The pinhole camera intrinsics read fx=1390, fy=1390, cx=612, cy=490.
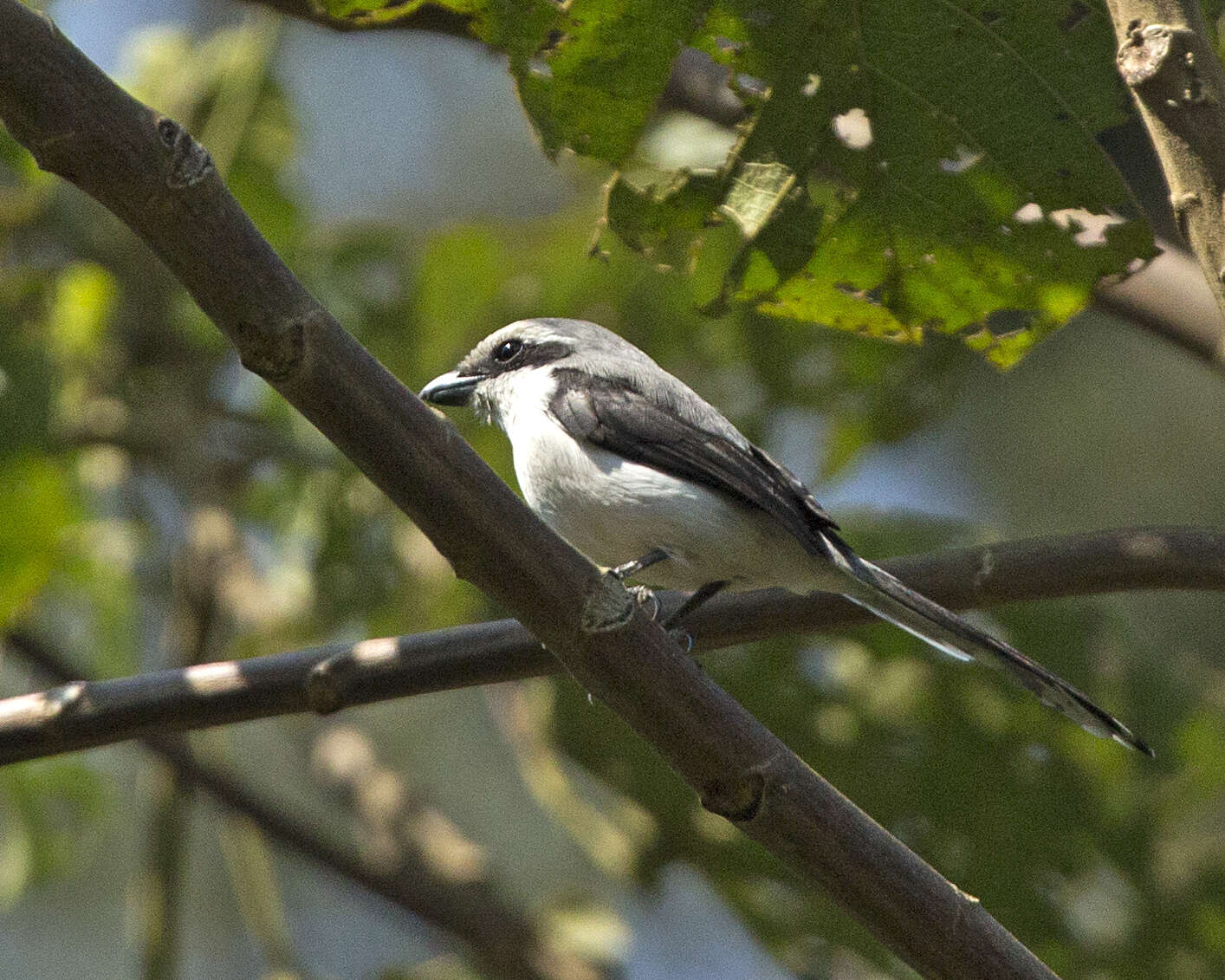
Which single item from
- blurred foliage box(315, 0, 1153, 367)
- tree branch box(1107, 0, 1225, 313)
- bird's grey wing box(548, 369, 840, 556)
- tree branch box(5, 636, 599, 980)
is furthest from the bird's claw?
tree branch box(5, 636, 599, 980)

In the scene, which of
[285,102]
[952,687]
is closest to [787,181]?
[952,687]

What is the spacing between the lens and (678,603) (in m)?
2.55

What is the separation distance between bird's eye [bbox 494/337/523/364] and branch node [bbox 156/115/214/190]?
1743mm

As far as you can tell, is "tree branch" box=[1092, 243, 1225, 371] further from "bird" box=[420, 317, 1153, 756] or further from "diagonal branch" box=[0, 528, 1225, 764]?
"diagonal branch" box=[0, 528, 1225, 764]

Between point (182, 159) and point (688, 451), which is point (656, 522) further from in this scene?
point (182, 159)

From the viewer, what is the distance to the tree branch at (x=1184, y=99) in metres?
1.60

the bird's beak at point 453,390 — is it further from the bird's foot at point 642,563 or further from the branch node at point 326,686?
the branch node at point 326,686

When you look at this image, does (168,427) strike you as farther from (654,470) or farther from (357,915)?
(357,915)

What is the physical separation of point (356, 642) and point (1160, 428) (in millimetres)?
7672

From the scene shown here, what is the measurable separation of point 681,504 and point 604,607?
95cm

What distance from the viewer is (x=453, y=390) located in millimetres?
3184

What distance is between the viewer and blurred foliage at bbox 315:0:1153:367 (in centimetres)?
229

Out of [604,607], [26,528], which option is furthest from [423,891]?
[604,607]

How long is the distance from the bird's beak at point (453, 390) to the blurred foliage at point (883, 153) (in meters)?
0.81
